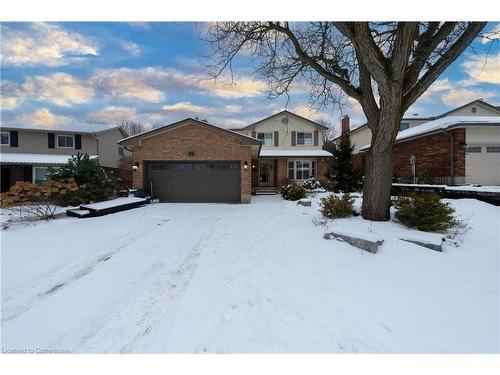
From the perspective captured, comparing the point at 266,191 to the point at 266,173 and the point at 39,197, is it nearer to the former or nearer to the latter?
the point at 266,173

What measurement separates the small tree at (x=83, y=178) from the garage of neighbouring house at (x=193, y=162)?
278 cm

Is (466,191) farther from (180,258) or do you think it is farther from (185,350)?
(185,350)

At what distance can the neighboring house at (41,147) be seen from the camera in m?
18.0

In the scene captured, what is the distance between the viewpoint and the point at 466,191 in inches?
380

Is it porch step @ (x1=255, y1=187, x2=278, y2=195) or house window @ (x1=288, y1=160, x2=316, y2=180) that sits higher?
house window @ (x1=288, y1=160, x2=316, y2=180)

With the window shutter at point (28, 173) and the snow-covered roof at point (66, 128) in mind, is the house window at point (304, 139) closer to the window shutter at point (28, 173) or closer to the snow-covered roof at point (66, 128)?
the snow-covered roof at point (66, 128)

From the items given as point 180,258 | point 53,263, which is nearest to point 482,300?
point 180,258

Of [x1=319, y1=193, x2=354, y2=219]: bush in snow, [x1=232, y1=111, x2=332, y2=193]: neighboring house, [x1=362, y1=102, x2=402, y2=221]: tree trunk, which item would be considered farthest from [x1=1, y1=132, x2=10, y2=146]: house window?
[x1=362, y1=102, x2=402, y2=221]: tree trunk

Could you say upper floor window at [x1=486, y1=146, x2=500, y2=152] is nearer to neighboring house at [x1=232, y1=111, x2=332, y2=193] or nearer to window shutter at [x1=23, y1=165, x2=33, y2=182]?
neighboring house at [x1=232, y1=111, x2=332, y2=193]

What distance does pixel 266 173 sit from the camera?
22109 mm

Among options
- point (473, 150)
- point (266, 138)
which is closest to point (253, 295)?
point (473, 150)

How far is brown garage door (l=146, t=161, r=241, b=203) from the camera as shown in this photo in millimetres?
14719

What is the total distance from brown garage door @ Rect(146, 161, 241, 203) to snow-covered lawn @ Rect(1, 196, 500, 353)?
27.9 feet
